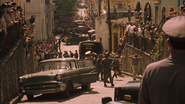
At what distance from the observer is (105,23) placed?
163ft

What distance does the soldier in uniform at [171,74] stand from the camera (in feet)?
10.6

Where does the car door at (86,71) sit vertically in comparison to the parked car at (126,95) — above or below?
below

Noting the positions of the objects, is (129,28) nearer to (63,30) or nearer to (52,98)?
(52,98)

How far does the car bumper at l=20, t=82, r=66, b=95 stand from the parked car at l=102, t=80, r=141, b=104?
6183mm

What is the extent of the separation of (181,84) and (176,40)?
38 cm

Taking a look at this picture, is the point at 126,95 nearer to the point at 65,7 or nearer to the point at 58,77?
the point at 58,77

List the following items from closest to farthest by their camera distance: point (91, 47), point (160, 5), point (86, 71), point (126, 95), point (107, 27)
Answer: point (126, 95) < point (86, 71) < point (160, 5) < point (91, 47) < point (107, 27)

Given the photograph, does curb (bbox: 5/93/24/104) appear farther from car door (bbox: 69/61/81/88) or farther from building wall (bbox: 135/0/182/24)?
building wall (bbox: 135/0/182/24)

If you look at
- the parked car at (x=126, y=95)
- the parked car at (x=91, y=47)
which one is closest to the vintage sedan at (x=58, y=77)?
the parked car at (x=126, y=95)

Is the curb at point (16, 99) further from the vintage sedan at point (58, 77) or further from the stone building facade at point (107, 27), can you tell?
the stone building facade at point (107, 27)

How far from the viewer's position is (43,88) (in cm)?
1309

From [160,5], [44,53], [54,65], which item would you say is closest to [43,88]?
[54,65]

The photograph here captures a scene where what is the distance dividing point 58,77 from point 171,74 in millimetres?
10042

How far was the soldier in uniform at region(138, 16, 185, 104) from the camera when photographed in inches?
127
